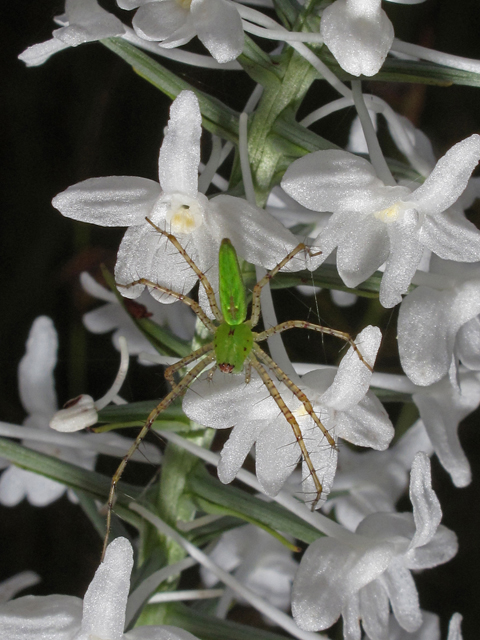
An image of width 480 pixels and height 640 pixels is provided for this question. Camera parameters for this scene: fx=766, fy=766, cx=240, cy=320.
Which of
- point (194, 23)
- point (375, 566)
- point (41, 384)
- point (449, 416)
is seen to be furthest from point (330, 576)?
point (194, 23)

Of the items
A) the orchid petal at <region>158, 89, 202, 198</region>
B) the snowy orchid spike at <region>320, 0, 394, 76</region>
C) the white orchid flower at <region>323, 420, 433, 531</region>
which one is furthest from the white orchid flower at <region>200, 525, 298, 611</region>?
the snowy orchid spike at <region>320, 0, 394, 76</region>

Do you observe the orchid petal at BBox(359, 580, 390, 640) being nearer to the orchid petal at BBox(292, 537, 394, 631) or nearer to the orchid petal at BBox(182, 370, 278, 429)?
the orchid petal at BBox(292, 537, 394, 631)

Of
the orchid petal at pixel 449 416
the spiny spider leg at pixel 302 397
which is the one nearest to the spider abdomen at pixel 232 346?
the spiny spider leg at pixel 302 397

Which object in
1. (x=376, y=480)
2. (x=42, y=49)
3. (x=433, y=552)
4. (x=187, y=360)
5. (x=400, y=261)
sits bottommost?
(x=376, y=480)

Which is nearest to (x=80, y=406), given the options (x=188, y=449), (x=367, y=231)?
(x=188, y=449)

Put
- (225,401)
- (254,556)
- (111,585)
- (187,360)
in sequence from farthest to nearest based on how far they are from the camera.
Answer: (254,556), (187,360), (225,401), (111,585)

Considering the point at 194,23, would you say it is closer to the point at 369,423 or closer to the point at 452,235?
the point at 452,235

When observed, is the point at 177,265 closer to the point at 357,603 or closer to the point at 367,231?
the point at 367,231
